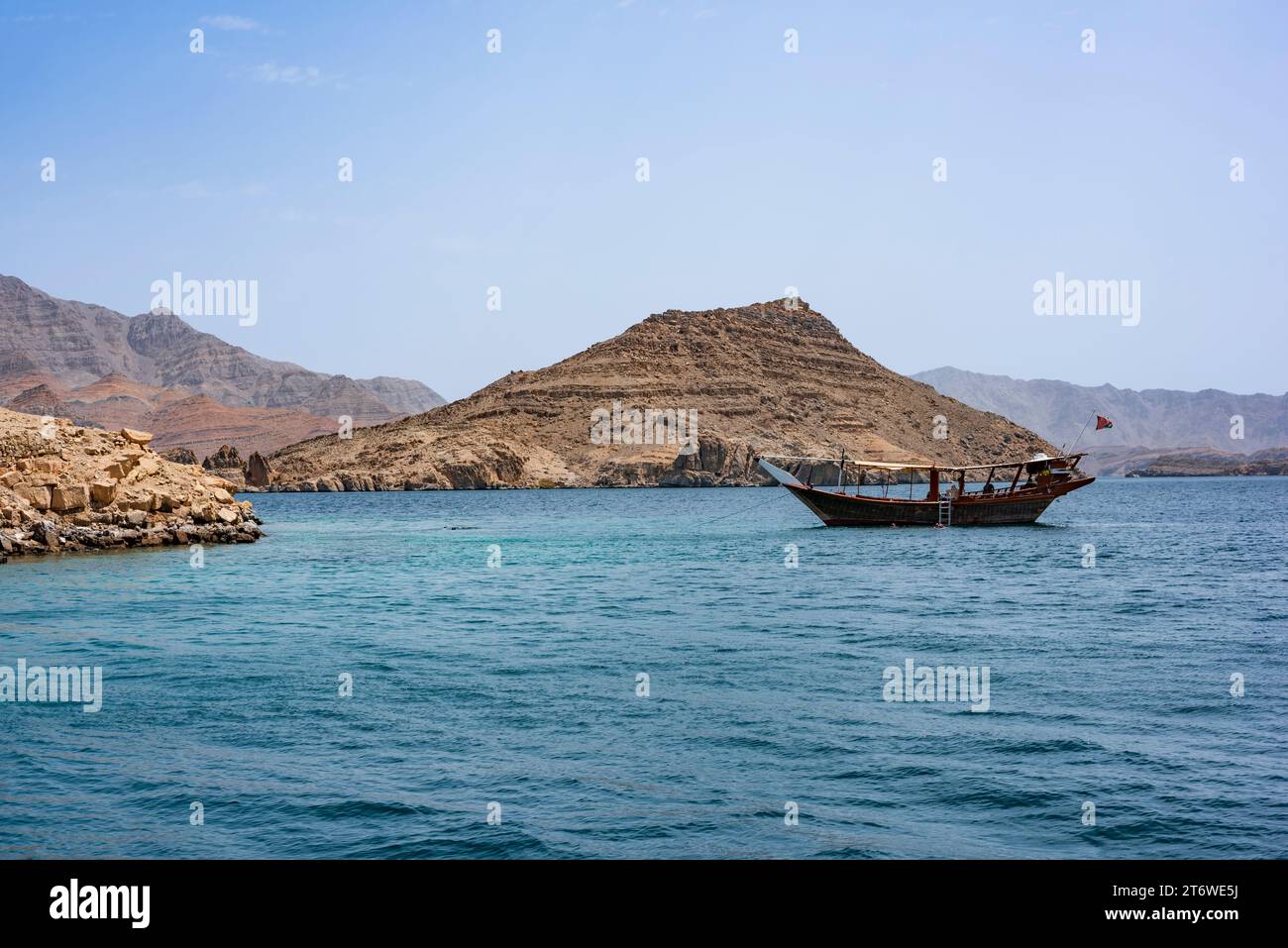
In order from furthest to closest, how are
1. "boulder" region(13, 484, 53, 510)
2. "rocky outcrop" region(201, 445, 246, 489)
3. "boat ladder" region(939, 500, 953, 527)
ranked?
"rocky outcrop" region(201, 445, 246, 489) < "boat ladder" region(939, 500, 953, 527) < "boulder" region(13, 484, 53, 510)

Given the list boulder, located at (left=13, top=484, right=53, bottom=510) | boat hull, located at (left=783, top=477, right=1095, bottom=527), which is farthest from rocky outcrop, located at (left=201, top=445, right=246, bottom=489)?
boulder, located at (left=13, top=484, right=53, bottom=510)

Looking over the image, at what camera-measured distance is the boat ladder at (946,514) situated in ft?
198

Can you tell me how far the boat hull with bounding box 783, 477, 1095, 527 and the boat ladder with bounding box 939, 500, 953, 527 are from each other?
0.61ft

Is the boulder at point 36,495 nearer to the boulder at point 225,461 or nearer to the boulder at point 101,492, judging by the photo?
the boulder at point 101,492

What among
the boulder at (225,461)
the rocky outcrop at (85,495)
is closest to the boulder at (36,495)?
the rocky outcrop at (85,495)

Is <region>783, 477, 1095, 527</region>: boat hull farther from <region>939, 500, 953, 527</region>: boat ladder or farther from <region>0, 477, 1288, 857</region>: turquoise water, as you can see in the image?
<region>0, 477, 1288, 857</region>: turquoise water

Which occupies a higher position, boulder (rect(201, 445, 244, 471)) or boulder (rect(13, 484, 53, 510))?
boulder (rect(201, 445, 244, 471))

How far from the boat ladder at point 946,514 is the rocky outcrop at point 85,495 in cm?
3922

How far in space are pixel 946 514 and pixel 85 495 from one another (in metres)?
45.1

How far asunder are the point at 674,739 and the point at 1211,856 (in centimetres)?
596

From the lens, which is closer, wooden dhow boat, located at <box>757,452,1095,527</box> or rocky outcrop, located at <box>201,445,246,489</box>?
wooden dhow boat, located at <box>757,452,1095,527</box>

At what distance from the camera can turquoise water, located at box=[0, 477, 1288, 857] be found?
9609mm

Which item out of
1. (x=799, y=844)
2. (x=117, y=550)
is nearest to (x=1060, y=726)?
(x=799, y=844)
